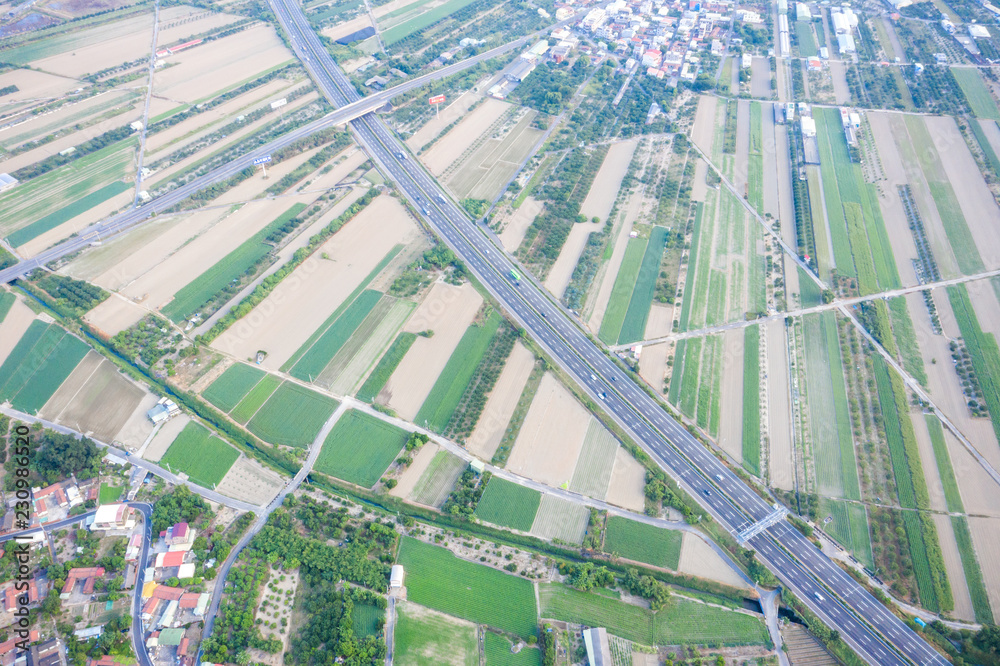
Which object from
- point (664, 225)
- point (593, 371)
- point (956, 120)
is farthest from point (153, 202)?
point (956, 120)

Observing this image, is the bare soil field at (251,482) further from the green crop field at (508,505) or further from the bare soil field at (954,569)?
the bare soil field at (954,569)

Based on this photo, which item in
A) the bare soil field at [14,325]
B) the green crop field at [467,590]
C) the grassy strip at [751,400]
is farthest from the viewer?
the bare soil field at [14,325]

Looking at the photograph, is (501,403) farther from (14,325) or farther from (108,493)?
(14,325)

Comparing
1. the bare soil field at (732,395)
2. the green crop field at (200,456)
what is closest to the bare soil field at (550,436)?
the bare soil field at (732,395)

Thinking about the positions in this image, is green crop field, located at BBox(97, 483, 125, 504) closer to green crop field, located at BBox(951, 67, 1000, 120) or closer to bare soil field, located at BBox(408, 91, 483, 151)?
bare soil field, located at BBox(408, 91, 483, 151)

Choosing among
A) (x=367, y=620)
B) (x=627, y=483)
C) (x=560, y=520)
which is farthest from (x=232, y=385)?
(x=627, y=483)

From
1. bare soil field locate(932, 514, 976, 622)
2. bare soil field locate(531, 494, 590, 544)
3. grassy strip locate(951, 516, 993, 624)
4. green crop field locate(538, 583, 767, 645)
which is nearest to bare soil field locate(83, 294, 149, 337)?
bare soil field locate(531, 494, 590, 544)
